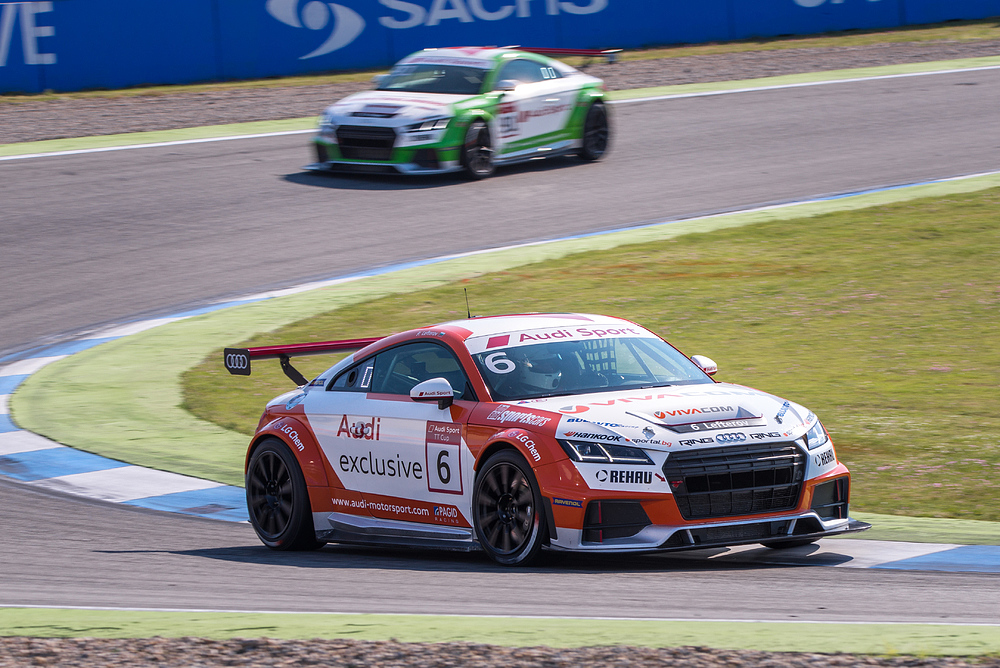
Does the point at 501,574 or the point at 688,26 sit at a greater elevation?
the point at 688,26

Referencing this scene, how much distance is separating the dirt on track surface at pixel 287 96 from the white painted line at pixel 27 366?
1040cm

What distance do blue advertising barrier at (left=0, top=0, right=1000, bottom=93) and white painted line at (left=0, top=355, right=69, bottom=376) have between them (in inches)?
515

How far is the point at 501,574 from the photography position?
736cm

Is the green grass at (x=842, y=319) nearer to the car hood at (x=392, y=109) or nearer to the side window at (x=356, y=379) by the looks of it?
the side window at (x=356, y=379)

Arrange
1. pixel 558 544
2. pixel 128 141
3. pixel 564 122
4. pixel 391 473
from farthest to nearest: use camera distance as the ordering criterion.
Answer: pixel 128 141 < pixel 564 122 < pixel 391 473 < pixel 558 544

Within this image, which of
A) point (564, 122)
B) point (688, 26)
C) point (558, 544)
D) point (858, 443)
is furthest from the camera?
point (688, 26)

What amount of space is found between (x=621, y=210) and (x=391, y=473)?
1200cm

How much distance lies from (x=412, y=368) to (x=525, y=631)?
2.85 meters

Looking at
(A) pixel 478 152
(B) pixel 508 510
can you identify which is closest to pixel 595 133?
(A) pixel 478 152

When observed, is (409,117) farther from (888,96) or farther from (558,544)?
(558,544)

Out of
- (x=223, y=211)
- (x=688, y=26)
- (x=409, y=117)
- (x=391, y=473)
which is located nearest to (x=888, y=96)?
(x=688, y=26)

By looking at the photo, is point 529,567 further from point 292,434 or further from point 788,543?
point 292,434

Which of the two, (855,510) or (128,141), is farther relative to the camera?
(128,141)

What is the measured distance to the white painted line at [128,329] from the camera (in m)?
15.0
